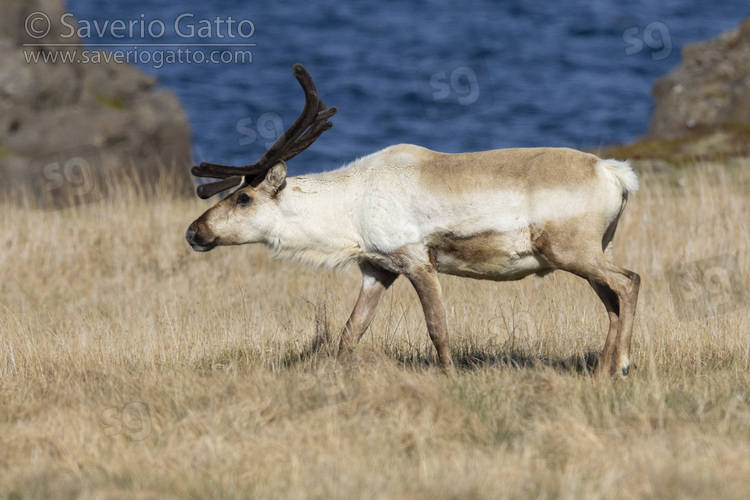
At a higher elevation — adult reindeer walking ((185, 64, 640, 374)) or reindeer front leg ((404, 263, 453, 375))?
adult reindeer walking ((185, 64, 640, 374))

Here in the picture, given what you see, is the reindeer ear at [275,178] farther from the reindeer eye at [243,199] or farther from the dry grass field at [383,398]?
the dry grass field at [383,398]

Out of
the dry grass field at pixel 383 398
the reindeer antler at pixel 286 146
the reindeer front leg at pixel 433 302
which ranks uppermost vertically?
the reindeer antler at pixel 286 146

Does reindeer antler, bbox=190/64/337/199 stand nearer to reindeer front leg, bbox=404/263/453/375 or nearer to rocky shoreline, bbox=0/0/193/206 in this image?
reindeer front leg, bbox=404/263/453/375

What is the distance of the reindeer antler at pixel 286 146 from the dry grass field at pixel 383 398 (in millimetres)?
1429

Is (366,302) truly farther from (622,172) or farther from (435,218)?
(622,172)

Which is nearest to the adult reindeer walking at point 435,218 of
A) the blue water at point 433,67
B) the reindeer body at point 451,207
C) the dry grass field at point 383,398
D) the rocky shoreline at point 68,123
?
the reindeer body at point 451,207

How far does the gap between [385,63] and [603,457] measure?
5678 cm

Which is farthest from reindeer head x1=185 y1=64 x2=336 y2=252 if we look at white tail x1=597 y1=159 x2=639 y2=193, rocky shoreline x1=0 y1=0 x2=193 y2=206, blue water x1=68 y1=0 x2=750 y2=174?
blue water x1=68 y1=0 x2=750 y2=174

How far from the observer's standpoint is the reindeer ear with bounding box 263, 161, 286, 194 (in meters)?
8.07

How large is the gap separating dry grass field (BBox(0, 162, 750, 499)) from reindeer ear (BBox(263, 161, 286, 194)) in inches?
54.5

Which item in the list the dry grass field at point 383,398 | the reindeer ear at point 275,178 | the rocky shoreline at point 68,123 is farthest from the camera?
the rocky shoreline at point 68,123

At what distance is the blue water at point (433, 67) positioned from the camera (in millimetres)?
47656

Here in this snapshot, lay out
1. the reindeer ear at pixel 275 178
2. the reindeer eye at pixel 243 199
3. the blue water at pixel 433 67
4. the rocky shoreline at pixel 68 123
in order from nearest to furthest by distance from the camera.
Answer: the reindeer ear at pixel 275 178 < the reindeer eye at pixel 243 199 < the rocky shoreline at pixel 68 123 < the blue water at pixel 433 67

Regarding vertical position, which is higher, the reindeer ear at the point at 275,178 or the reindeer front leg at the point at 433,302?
the reindeer ear at the point at 275,178
